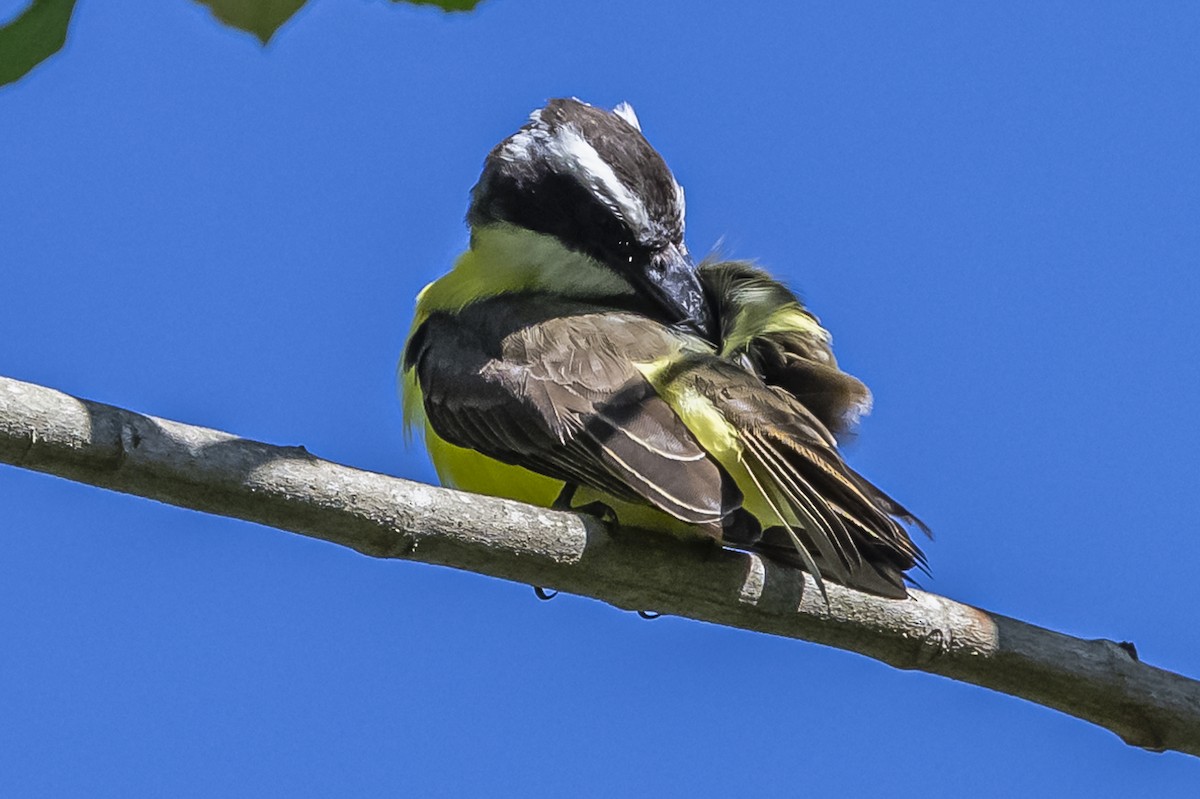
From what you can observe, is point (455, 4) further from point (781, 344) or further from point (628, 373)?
point (781, 344)

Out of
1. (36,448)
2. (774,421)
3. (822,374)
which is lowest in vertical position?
(36,448)

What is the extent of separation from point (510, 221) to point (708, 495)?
1.70 m

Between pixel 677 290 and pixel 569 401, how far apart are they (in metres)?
0.82

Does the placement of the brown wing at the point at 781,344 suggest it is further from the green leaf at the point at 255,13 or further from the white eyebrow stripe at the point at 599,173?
the green leaf at the point at 255,13

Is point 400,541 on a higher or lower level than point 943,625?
lower

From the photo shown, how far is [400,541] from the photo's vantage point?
2.52m

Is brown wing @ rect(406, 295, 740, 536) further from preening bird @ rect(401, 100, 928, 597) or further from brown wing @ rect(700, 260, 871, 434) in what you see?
brown wing @ rect(700, 260, 871, 434)

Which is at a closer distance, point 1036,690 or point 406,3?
point 406,3

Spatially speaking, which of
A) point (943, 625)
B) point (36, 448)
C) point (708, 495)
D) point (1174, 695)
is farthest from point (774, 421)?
point (36, 448)

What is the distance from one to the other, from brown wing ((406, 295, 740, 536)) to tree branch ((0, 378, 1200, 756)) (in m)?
0.18

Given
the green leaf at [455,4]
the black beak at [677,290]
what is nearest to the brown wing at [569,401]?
the black beak at [677,290]

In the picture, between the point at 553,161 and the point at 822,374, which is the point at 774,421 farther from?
the point at 553,161

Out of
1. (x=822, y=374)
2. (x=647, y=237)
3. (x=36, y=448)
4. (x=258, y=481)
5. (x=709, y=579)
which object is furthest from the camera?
(x=647, y=237)

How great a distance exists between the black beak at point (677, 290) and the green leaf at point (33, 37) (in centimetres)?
272
